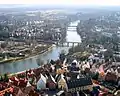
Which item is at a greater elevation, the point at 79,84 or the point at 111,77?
the point at 79,84

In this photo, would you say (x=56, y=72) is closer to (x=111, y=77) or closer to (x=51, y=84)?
(x=51, y=84)

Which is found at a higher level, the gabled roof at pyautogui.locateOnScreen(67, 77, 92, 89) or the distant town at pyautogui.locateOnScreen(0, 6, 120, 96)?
the gabled roof at pyautogui.locateOnScreen(67, 77, 92, 89)

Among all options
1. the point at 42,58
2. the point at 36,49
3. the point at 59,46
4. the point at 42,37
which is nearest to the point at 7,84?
the point at 42,58

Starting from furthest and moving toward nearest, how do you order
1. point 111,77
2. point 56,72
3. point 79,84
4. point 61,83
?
1. point 56,72
2. point 111,77
3. point 61,83
4. point 79,84

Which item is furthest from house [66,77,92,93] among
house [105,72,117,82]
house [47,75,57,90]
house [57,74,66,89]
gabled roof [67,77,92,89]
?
house [105,72,117,82]

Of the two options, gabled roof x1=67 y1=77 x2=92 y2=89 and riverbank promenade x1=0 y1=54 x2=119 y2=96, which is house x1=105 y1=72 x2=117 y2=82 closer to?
riverbank promenade x1=0 y1=54 x2=119 y2=96

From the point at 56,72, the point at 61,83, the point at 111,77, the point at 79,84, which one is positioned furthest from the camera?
the point at 56,72

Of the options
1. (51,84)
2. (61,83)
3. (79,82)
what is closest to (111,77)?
(79,82)

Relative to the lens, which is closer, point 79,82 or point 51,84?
point 79,82

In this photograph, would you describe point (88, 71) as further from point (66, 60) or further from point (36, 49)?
point (36, 49)
